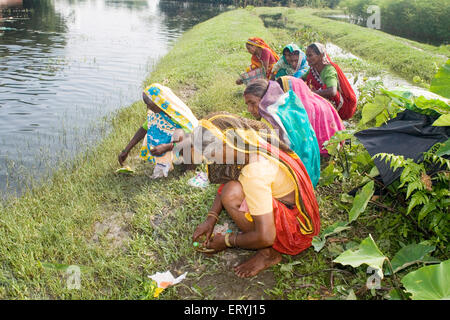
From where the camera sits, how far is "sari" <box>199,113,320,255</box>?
2173mm

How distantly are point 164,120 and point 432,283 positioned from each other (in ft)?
10.1

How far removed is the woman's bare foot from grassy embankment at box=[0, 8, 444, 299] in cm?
5

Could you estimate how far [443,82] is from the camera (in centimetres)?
247

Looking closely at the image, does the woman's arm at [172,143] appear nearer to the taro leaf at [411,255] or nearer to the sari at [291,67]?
the sari at [291,67]

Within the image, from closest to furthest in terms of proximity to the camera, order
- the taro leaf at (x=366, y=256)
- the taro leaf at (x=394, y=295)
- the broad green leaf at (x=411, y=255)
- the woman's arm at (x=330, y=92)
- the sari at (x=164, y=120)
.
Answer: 1. the taro leaf at (x=366, y=256)
2. the taro leaf at (x=394, y=295)
3. the broad green leaf at (x=411, y=255)
4. the sari at (x=164, y=120)
5. the woman's arm at (x=330, y=92)

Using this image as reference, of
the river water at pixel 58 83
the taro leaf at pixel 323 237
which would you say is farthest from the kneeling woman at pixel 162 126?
the taro leaf at pixel 323 237

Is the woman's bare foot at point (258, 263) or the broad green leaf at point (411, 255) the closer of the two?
the broad green leaf at point (411, 255)

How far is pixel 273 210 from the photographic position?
7.65 ft

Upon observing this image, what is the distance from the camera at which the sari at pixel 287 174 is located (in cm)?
217

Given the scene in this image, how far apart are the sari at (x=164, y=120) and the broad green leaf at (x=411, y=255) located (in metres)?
2.54

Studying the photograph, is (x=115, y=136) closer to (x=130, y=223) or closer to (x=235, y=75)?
(x=130, y=223)

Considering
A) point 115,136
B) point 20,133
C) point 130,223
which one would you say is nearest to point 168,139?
point 130,223

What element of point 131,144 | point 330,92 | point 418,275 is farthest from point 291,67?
point 418,275

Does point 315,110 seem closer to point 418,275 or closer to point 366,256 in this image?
point 366,256
